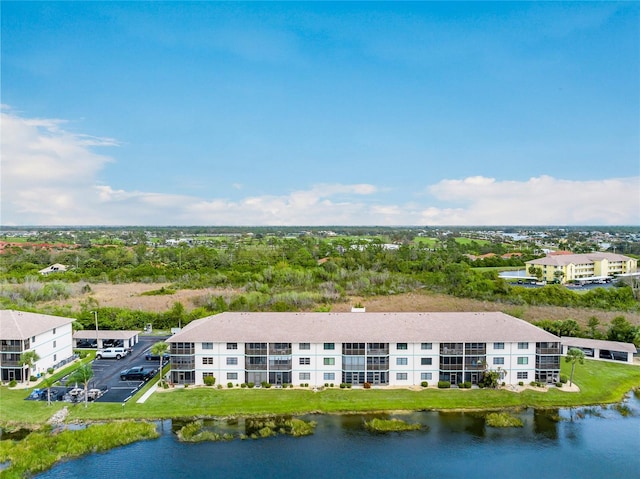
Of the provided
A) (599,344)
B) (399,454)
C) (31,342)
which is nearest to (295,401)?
(399,454)

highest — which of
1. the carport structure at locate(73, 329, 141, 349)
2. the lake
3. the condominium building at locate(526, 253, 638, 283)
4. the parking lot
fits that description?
the condominium building at locate(526, 253, 638, 283)

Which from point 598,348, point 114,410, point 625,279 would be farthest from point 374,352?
point 625,279

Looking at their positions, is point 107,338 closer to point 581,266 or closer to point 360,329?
point 360,329

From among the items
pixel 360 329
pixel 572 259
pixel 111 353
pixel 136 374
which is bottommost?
pixel 136 374

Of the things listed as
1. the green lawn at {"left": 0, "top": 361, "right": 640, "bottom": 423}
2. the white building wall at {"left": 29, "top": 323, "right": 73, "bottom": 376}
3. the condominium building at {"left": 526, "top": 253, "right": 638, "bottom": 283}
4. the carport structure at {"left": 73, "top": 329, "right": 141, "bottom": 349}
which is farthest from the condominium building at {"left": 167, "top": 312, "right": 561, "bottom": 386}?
the condominium building at {"left": 526, "top": 253, "right": 638, "bottom": 283}

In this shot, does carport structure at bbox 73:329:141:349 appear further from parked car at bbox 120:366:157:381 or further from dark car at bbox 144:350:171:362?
parked car at bbox 120:366:157:381

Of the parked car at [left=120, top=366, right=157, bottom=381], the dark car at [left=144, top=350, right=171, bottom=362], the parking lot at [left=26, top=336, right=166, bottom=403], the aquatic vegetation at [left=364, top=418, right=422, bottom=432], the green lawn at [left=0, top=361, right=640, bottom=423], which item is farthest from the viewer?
the dark car at [left=144, top=350, right=171, bottom=362]
